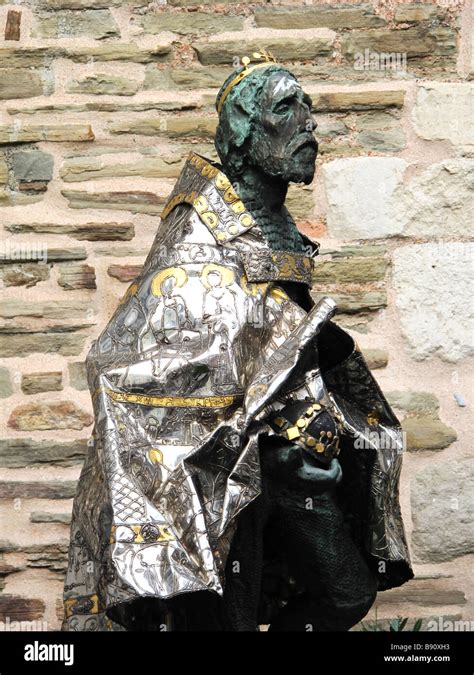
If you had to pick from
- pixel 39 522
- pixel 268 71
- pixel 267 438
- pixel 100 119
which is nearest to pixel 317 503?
pixel 267 438

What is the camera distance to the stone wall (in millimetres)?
5676

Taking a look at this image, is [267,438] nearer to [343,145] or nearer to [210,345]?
[210,345]

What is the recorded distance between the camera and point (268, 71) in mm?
4203

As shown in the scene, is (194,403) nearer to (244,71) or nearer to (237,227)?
(237,227)

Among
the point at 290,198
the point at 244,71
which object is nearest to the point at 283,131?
the point at 244,71

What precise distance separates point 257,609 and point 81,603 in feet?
1.48

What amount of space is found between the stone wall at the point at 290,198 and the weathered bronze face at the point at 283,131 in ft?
5.17

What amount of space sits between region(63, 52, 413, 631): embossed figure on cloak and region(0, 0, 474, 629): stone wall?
1370 mm

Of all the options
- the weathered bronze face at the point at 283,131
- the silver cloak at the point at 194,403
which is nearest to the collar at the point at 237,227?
the silver cloak at the point at 194,403

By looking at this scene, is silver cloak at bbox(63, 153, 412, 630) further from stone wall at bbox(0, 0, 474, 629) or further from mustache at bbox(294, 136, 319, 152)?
stone wall at bbox(0, 0, 474, 629)

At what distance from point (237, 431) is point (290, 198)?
206 centimetres

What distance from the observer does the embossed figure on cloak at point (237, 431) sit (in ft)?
12.6

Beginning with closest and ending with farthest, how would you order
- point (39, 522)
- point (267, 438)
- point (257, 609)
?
1. point (267, 438)
2. point (257, 609)
3. point (39, 522)

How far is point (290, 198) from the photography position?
5820 mm
